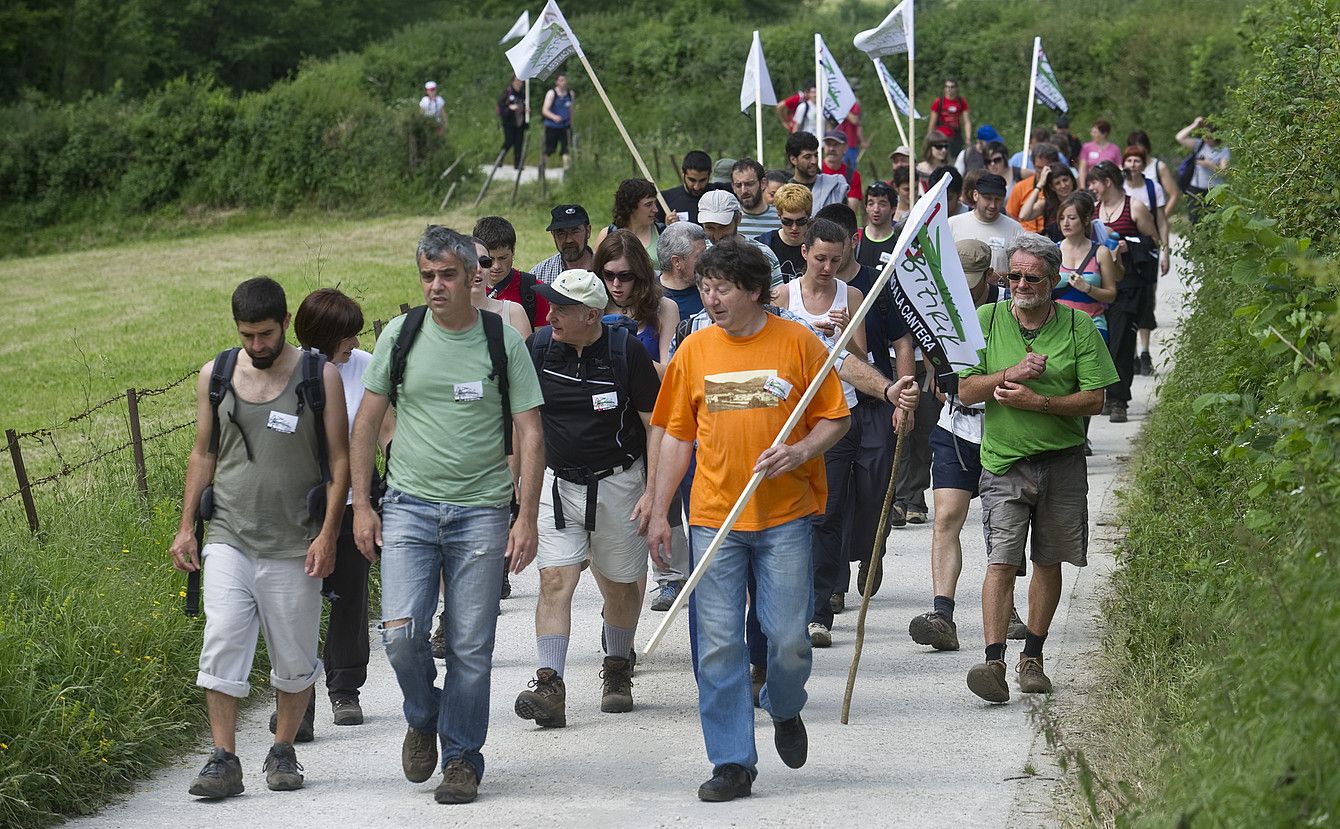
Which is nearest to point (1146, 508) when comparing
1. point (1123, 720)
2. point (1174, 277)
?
point (1123, 720)

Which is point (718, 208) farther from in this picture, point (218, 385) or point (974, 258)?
point (218, 385)

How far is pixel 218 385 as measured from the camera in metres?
6.31

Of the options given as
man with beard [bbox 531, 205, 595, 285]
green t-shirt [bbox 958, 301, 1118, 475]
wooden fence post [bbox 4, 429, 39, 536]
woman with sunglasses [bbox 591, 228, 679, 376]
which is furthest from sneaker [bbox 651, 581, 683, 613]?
wooden fence post [bbox 4, 429, 39, 536]

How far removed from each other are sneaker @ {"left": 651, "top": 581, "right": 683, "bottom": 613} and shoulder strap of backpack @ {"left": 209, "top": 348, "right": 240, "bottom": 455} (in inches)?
124

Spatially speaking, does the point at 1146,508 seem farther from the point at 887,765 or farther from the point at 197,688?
the point at 197,688

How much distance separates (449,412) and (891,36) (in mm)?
10968

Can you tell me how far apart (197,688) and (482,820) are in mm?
1964

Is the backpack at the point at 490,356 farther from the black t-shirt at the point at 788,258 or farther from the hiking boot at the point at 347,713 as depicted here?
the black t-shirt at the point at 788,258

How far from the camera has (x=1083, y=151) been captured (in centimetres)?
2362

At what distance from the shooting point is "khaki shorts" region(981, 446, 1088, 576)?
732cm

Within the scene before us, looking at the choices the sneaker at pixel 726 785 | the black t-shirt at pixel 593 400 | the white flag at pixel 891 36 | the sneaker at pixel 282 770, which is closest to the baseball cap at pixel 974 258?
the black t-shirt at pixel 593 400

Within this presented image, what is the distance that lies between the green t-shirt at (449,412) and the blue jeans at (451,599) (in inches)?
2.9

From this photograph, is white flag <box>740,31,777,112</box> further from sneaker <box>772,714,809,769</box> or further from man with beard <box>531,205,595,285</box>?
sneaker <box>772,714,809,769</box>

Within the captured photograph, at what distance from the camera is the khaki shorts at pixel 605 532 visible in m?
7.38
